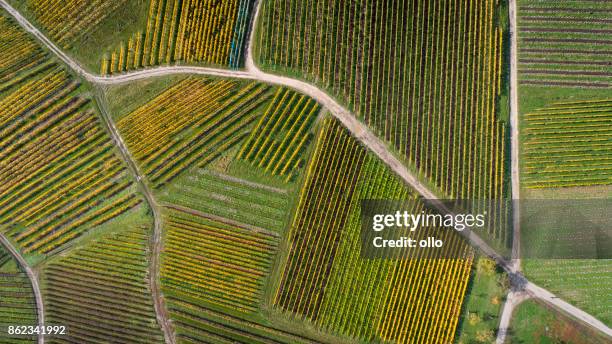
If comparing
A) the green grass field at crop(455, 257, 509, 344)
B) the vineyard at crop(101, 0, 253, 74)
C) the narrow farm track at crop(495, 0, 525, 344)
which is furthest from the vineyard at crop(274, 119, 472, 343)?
the vineyard at crop(101, 0, 253, 74)

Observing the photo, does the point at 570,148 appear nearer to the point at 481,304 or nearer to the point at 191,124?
the point at 481,304

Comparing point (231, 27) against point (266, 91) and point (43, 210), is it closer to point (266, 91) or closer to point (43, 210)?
point (266, 91)

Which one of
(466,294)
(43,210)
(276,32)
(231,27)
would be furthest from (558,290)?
(43,210)

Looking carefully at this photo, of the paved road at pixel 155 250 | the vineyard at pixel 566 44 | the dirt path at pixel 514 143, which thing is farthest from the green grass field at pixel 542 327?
the paved road at pixel 155 250

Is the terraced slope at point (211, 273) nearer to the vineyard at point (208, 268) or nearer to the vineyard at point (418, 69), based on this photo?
the vineyard at point (208, 268)

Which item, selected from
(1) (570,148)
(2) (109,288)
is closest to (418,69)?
(1) (570,148)
